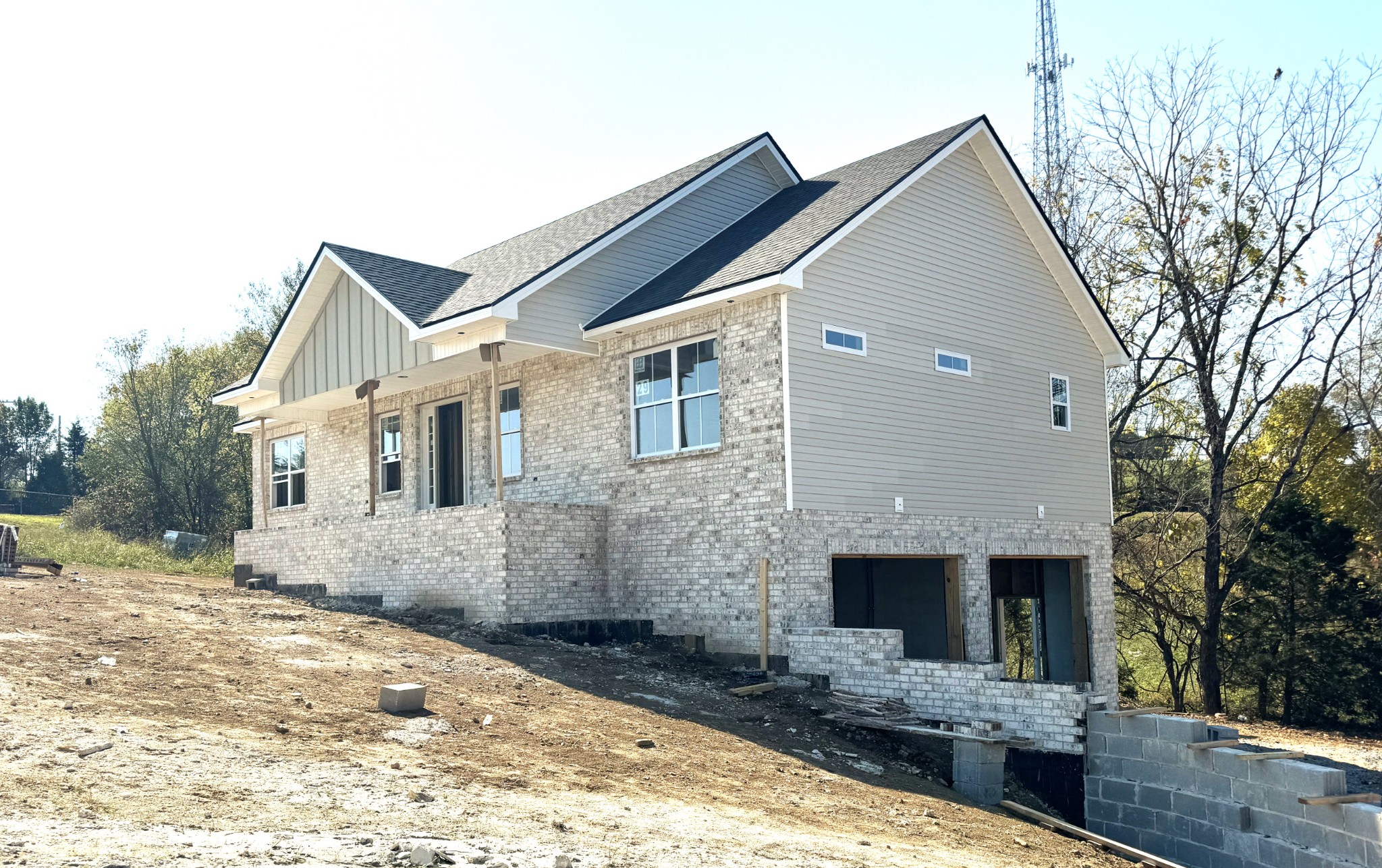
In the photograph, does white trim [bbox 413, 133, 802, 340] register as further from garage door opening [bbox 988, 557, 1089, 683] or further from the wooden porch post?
garage door opening [bbox 988, 557, 1089, 683]

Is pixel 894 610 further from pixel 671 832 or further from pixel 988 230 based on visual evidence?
pixel 671 832

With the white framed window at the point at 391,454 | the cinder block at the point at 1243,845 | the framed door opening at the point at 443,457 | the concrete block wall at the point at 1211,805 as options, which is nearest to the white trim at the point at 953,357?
the concrete block wall at the point at 1211,805

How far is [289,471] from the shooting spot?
84.4 ft

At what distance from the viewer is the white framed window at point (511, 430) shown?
1953cm

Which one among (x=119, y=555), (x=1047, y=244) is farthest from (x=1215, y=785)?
(x=119, y=555)

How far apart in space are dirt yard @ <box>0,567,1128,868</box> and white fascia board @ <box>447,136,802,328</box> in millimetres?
4753

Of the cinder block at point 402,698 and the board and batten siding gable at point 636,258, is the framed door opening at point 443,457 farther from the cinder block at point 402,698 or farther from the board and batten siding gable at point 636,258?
the cinder block at point 402,698

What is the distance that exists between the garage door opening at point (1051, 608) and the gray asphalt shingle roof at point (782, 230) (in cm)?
691

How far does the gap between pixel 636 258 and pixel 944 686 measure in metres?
8.77

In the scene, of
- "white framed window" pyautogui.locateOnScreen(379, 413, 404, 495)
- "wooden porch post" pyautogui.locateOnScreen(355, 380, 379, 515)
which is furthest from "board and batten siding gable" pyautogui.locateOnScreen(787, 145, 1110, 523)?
"white framed window" pyautogui.locateOnScreen(379, 413, 404, 495)

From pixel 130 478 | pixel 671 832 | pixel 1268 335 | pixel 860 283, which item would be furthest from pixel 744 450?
pixel 130 478

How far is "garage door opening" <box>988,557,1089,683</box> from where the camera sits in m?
20.5

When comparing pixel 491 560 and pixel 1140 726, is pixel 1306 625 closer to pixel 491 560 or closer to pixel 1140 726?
pixel 1140 726

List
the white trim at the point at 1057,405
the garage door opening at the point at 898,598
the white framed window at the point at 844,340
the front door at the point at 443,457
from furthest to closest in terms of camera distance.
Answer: the front door at the point at 443,457
the garage door opening at the point at 898,598
the white trim at the point at 1057,405
the white framed window at the point at 844,340
